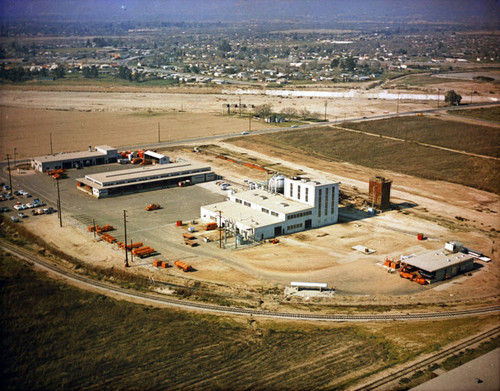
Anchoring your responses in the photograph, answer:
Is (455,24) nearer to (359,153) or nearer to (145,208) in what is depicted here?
(359,153)

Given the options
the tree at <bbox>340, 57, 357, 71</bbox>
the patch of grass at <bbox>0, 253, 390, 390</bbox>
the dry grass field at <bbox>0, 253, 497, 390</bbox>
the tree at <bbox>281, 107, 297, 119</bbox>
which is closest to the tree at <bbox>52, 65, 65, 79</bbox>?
the tree at <bbox>281, 107, 297, 119</bbox>

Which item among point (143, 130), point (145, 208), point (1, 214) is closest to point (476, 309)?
point (145, 208)

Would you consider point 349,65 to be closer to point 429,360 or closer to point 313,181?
point 313,181

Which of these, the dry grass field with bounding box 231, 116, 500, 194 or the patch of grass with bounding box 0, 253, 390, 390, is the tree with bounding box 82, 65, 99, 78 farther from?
the patch of grass with bounding box 0, 253, 390, 390

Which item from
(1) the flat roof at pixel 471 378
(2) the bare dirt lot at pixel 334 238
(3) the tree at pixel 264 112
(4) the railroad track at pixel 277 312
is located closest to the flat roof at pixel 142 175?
(2) the bare dirt lot at pixel 334 238

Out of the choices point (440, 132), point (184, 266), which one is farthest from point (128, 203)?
point (440, 132)

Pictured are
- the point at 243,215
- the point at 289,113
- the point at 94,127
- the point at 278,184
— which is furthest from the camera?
the point at 289,113
